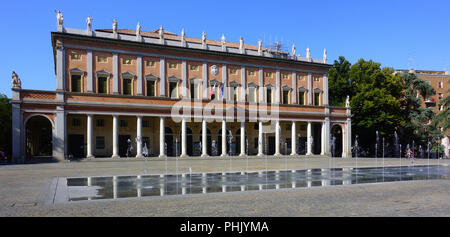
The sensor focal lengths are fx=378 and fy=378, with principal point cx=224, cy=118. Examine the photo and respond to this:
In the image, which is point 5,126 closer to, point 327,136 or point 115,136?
point 115,136

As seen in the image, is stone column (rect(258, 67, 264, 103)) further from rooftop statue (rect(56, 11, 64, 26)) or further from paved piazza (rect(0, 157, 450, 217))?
paved piazza (rect(0, 157, 450, 217))

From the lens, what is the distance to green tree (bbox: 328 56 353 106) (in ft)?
190

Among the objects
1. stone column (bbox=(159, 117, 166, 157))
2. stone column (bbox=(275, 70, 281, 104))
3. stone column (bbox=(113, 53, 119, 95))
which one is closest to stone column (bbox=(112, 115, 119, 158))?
stone column (bbox=(113, 53, 119, 95))

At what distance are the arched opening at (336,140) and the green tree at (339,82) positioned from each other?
400 cm

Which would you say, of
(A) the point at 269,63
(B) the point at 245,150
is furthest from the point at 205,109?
(A) the point at 269,63

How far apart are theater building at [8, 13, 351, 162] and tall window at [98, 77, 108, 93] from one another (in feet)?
0.36

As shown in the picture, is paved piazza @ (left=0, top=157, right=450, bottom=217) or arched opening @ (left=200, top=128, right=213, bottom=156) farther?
arched opening @ (left=200, top=128, right=213, bottom=156)

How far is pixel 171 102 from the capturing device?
142 ft

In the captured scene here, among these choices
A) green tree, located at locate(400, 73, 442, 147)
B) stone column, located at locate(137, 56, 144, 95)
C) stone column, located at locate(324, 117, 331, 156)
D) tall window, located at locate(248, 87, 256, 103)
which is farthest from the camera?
green tree, located at locate(400, 73, 442, 147)

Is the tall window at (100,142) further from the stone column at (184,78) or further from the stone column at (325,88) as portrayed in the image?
the stone column at (325,88)

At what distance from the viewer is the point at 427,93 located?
193 feet

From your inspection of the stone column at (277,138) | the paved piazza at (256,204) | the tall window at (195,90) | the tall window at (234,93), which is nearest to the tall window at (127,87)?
the tall window at (195,90)

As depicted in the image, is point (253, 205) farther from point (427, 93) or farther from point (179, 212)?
point (427, 93)
